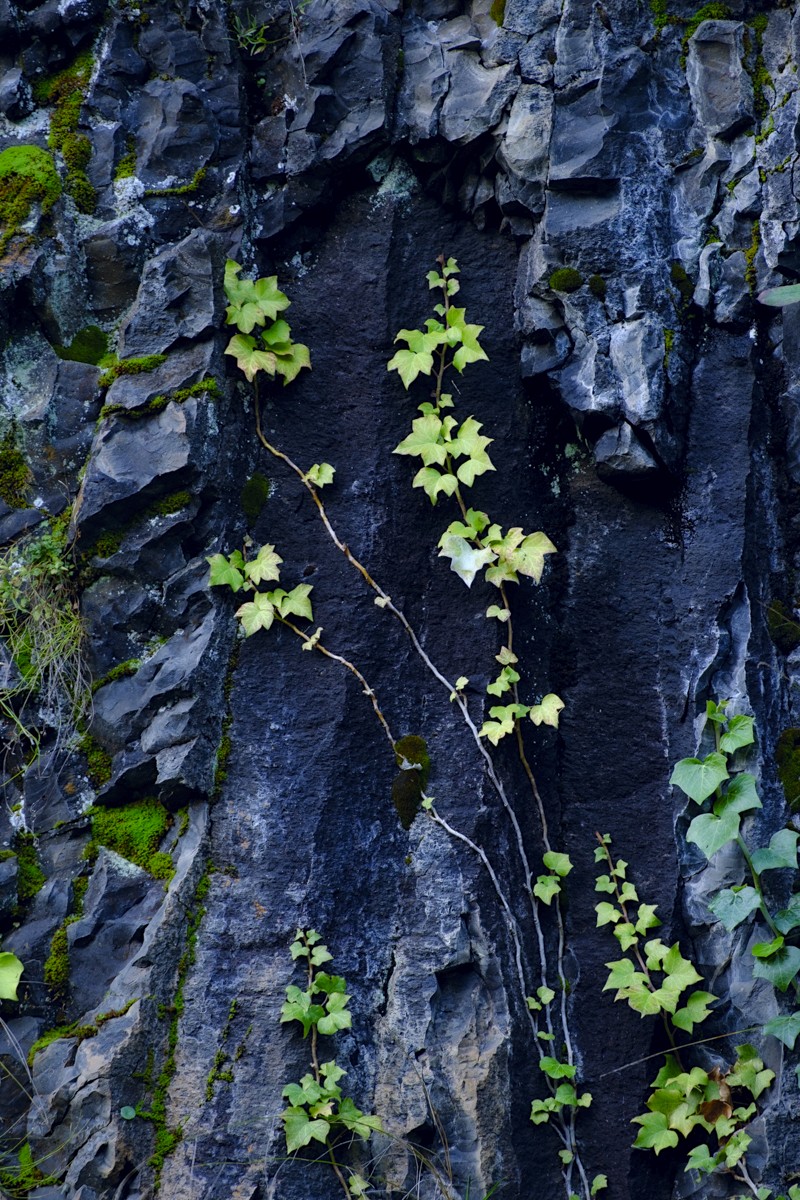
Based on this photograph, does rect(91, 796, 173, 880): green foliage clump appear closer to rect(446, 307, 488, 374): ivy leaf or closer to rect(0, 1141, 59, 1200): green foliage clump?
rect(0, 1141, 59, 1200): green foliage clump

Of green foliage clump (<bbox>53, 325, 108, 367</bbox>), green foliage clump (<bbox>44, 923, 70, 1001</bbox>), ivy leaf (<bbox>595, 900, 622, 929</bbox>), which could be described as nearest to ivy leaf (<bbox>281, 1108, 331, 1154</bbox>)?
green foliage clump (<bbox>44, 923, 70, 1001</bbox>)

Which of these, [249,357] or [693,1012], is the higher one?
[249,357]

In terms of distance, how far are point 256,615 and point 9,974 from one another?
4.63ft

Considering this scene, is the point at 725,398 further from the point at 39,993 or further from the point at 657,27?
the point at 39,993

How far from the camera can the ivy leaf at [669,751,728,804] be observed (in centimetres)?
345

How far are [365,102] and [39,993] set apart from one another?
11.8ft

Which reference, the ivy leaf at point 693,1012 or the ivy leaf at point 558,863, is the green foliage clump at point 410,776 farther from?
the ivy leaf at point 693,1012

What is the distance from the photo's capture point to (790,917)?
3428 millimetres

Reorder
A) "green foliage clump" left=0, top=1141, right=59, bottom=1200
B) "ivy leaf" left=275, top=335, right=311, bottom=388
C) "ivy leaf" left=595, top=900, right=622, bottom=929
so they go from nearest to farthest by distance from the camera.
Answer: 1. "green foliage clump" left=0, top=1141, right=59, bottom=1200
2. "ivy leaf" left=595, top=900, right=622, bottom=929
3. "ivy leaf" left=275, top=335, right=311, bottom=388

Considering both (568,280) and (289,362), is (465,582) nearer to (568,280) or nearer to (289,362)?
(289,362)

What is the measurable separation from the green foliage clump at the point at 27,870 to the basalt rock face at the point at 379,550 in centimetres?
1

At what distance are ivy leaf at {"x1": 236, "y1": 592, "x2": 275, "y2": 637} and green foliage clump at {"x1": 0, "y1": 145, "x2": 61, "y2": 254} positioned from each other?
1.71 metres

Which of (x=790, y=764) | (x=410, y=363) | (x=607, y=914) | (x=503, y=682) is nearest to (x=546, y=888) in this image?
(x=607, y=914)

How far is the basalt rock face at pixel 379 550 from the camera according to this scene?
10.9 ft
